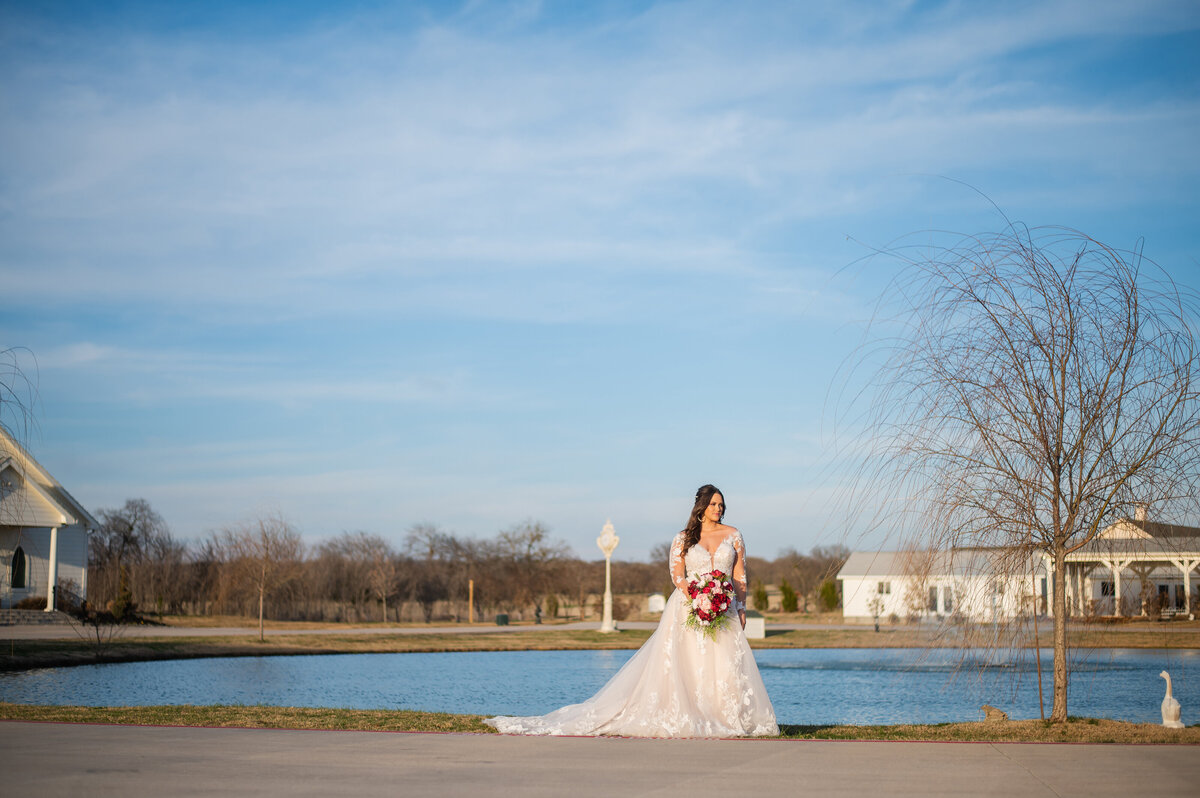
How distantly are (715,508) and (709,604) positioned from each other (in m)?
1.10

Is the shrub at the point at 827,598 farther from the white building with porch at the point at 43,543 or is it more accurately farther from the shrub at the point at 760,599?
the white building with porch at the point at 43,543

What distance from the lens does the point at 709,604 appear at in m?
10.5

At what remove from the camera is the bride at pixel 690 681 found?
10023 mm

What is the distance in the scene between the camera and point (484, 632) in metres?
40.4

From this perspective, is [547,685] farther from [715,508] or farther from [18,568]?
[18,568]

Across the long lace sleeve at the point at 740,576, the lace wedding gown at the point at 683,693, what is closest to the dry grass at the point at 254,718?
the lace wedding gown at the point at 683,693

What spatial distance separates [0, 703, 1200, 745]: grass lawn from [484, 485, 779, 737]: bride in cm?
50

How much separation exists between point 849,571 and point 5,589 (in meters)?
43.3

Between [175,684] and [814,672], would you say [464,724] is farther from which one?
[814,672]

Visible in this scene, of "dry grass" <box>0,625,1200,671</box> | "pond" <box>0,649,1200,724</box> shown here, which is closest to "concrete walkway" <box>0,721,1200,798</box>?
"pond" <box>0,649,1200,724</box>

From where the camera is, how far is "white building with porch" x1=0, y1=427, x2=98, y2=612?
37.0 metres

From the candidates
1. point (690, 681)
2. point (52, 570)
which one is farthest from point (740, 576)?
point (52, 570)

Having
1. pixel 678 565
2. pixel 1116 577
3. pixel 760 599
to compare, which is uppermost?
pixel 678 565

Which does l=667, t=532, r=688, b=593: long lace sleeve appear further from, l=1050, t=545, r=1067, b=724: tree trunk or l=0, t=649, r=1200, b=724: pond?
l=1050, t=545, r=1067, b=724: tree trunk
